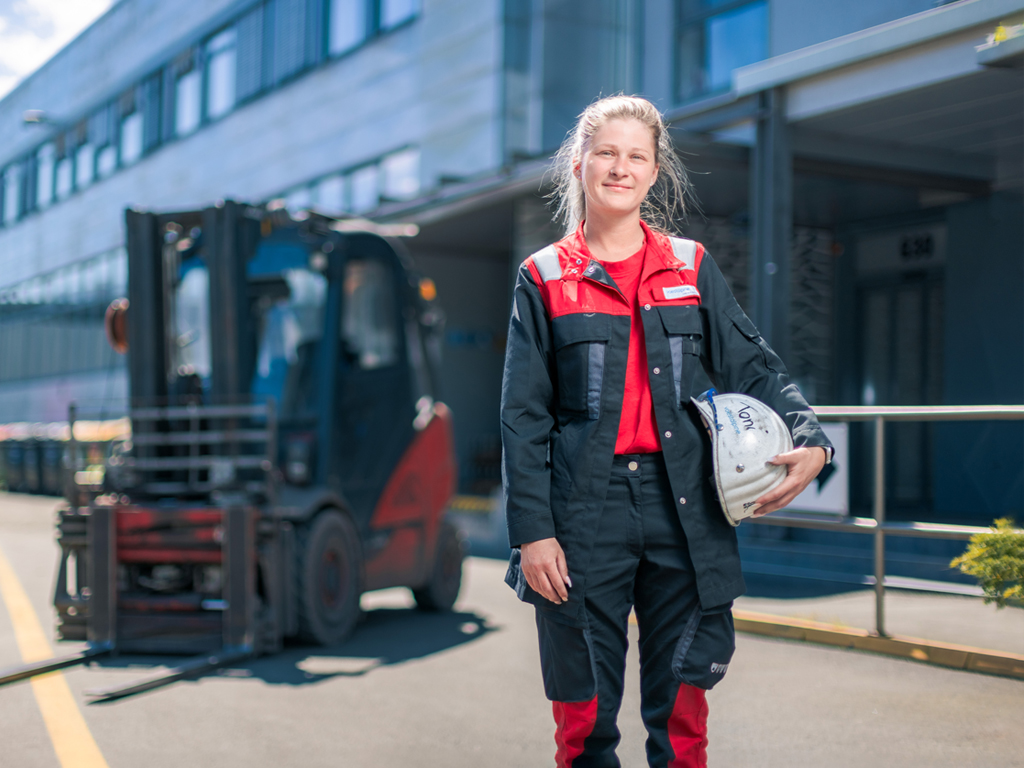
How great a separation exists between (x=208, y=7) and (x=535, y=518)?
27279mm

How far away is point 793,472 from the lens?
2795mm

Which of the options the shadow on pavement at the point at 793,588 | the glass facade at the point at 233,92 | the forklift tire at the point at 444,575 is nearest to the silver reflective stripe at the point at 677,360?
the shadow on pavement at the point at 793,588

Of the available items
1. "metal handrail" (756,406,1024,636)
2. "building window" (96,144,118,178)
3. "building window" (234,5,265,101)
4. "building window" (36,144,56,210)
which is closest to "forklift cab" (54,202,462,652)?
"metal handrail" (756,406,1024,636)

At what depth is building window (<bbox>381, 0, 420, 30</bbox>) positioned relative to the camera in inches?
777

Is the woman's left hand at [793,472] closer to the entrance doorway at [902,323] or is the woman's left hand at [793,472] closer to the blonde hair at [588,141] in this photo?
the blonde hair at [588,141]

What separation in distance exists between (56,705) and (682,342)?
386 cm

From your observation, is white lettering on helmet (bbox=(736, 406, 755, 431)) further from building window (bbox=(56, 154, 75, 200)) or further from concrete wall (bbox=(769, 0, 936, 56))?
building window (bbox=(56, 154, 75, 200))

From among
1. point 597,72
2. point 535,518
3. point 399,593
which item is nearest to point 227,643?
point 399,593

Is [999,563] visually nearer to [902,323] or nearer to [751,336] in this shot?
[751,336]

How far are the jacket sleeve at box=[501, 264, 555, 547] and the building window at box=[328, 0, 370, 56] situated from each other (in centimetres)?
1923

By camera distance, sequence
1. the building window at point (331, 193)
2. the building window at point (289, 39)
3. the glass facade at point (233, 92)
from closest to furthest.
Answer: the glass facade at point (233, 92) < the building window at point (331, 193) < the building window at point (289, 39)

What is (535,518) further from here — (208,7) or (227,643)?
(208,7)

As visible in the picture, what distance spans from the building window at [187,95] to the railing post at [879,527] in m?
24.4

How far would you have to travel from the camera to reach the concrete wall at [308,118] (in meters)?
Result: 18.1
